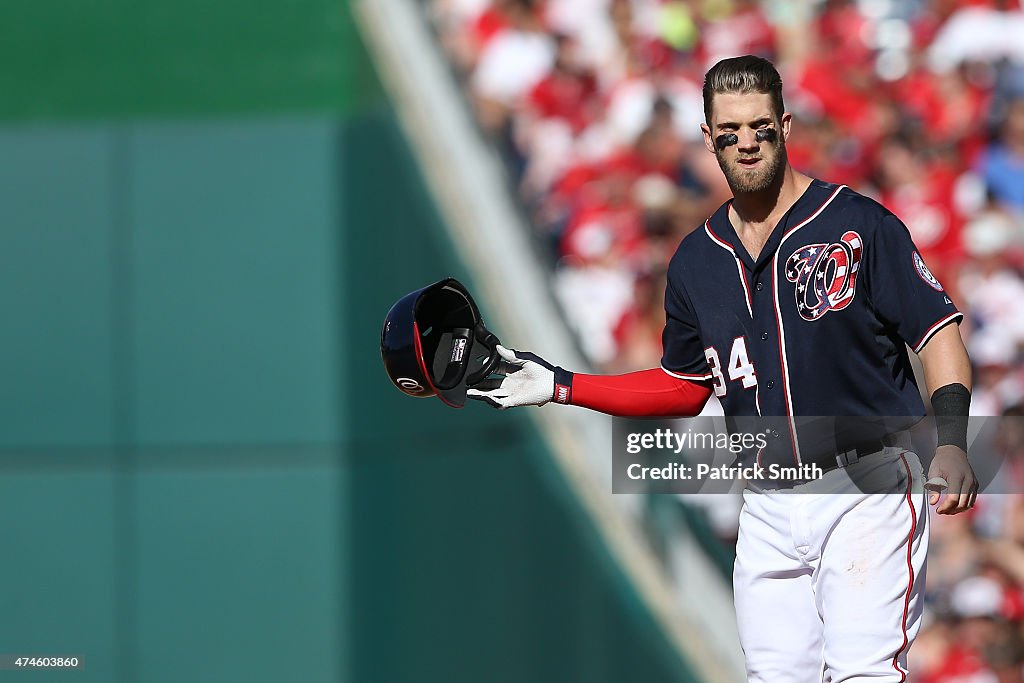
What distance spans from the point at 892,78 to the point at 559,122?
1680mm

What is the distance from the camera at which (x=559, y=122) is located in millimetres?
6910

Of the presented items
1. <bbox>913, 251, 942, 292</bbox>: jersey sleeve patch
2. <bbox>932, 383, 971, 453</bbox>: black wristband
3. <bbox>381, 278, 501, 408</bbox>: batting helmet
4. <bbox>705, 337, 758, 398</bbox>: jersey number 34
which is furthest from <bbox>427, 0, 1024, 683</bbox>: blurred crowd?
<bbox>932, 383, 971, 453</bbox>: black wristband

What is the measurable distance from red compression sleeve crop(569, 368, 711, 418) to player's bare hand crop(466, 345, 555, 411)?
69mm

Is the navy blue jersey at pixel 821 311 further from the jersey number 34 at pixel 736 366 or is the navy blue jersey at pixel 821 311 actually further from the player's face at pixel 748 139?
the player's face at pixel 748 139

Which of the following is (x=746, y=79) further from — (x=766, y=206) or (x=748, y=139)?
(x=766, y=206)

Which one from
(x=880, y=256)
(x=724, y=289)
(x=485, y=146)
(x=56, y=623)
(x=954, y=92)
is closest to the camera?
(x=880, y=256)

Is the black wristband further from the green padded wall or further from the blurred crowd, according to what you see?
the blurred crowd

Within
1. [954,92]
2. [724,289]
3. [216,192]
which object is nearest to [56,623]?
[216,192]

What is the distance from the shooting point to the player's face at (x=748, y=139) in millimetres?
2818

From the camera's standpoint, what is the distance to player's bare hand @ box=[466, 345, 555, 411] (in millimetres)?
3062

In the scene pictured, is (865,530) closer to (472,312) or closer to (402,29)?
(472,312)

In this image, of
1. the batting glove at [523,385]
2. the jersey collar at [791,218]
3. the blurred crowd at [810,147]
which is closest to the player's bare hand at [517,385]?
the batting glove at [523,385]

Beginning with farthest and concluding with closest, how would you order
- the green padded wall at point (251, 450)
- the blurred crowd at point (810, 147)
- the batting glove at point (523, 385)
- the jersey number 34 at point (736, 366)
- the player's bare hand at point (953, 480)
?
the blurred crowd at point (810, 147) → the green padded wall at point (251, 450) → the batting glove at point (523, 385) → the jersey number 34 at point (736, 366) → the player's bare hand at point (953, 480)

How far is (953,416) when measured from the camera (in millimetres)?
2627
